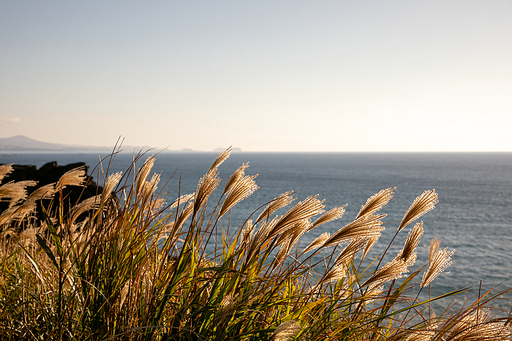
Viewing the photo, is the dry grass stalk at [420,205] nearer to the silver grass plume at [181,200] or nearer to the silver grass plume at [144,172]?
the silver grass plume at [181,200]

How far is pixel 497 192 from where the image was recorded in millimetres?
71438

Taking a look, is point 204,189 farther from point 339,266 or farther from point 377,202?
point 377,202

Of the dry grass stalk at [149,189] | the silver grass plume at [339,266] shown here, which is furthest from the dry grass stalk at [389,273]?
the dry grass stalk at [149,189]

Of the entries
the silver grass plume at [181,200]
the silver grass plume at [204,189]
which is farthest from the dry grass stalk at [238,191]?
the silver grass plume at [181,200]

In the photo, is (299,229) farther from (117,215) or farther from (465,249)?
(465,249)

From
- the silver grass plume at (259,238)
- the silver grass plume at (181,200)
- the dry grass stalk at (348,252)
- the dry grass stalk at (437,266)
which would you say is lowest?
the dry grass stalk at (437,266)

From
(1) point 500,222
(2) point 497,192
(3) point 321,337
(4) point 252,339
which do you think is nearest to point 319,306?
(3) point 321,337

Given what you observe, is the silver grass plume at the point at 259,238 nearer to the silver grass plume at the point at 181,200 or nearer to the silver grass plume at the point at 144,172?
the silver grass plume at the point at 181,200

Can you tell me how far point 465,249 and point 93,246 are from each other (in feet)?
123

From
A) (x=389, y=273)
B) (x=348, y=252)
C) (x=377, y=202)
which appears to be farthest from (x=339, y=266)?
(x=377, y=202)

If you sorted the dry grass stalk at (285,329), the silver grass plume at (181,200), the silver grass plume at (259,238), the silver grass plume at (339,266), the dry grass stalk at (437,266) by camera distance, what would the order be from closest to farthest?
the dry grass stalk at (285,329)
the silver grass plume at (259,238)
the silver grass plume at (339,266)
the dry grass stalk at (437,266)
the silver grass plume at (181,200)

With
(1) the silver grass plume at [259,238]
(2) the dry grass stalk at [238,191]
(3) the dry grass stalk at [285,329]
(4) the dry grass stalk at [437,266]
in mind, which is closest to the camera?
(3) the dry grass stalk at [285,329]

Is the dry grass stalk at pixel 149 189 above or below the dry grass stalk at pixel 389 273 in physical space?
above

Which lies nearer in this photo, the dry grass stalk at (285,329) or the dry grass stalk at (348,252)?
the dry grass stalk at (285,329)
